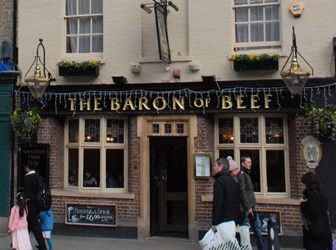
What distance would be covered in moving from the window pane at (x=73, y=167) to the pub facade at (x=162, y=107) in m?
0.03

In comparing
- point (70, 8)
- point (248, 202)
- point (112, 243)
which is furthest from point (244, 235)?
point (70, 8)

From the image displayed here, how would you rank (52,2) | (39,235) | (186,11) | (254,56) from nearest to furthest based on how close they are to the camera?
(39,235) < (254,56) < (186,11) < (52,2)

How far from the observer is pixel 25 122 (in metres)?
9.73

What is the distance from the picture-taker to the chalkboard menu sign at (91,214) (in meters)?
9.59

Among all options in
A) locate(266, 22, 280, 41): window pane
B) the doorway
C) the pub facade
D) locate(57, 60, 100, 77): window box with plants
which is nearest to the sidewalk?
the pub facade

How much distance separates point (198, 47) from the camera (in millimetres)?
9500

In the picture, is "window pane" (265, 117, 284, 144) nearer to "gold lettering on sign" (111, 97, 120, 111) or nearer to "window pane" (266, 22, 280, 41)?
"window pane" (266, 22, 280, 41)

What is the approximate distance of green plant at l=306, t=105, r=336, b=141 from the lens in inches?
329

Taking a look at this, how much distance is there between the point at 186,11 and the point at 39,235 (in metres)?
5.71

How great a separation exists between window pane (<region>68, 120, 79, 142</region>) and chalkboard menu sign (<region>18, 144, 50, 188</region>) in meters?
0.62

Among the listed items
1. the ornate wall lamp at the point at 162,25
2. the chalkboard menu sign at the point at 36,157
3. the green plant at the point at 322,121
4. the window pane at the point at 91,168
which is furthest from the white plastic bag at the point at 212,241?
the chalkboard menu sign at the point at 36,157

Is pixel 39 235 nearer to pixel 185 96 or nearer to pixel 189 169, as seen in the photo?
pixel 189 169

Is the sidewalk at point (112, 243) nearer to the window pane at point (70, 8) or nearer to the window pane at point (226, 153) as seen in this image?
the window pane at point (226, 153)

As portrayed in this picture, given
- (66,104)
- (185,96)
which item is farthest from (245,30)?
(66,104)
